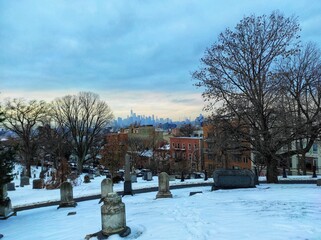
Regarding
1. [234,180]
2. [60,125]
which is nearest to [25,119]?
[60,125]

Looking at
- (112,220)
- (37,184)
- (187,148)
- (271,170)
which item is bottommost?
(37,184)

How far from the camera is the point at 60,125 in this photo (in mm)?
48594

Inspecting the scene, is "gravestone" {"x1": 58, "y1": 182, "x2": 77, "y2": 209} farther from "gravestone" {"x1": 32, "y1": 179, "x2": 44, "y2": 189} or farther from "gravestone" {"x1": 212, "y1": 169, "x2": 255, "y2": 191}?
"gravestone" {"x1": 32, "y1": 179, "x2": 44, "y2": 189}

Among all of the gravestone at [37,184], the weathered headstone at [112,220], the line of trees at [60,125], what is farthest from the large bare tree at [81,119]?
the weathered headstone at [112,220]

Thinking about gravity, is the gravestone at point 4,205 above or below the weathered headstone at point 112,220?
below

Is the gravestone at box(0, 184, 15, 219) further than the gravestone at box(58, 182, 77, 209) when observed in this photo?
No

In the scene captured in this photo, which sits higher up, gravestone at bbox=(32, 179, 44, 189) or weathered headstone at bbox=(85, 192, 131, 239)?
weathered headstone at bbox=(85, 192, 131, 239)

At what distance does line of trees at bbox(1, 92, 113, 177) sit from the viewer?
148ft

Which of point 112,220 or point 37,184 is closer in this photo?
point 112,220

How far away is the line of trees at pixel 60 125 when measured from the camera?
45.2 meters

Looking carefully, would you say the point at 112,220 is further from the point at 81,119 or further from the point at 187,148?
the point at 187,148

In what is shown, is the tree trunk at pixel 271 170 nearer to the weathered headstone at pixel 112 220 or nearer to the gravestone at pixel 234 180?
the gravestone at pixel 234 180

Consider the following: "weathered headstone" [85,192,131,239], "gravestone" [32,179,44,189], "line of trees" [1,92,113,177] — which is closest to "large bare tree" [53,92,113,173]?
"line of trees" [1,92,113,177]

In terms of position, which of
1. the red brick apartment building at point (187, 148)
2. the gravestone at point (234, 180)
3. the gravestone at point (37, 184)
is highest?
the red brick apartment building at point (187, 148)
